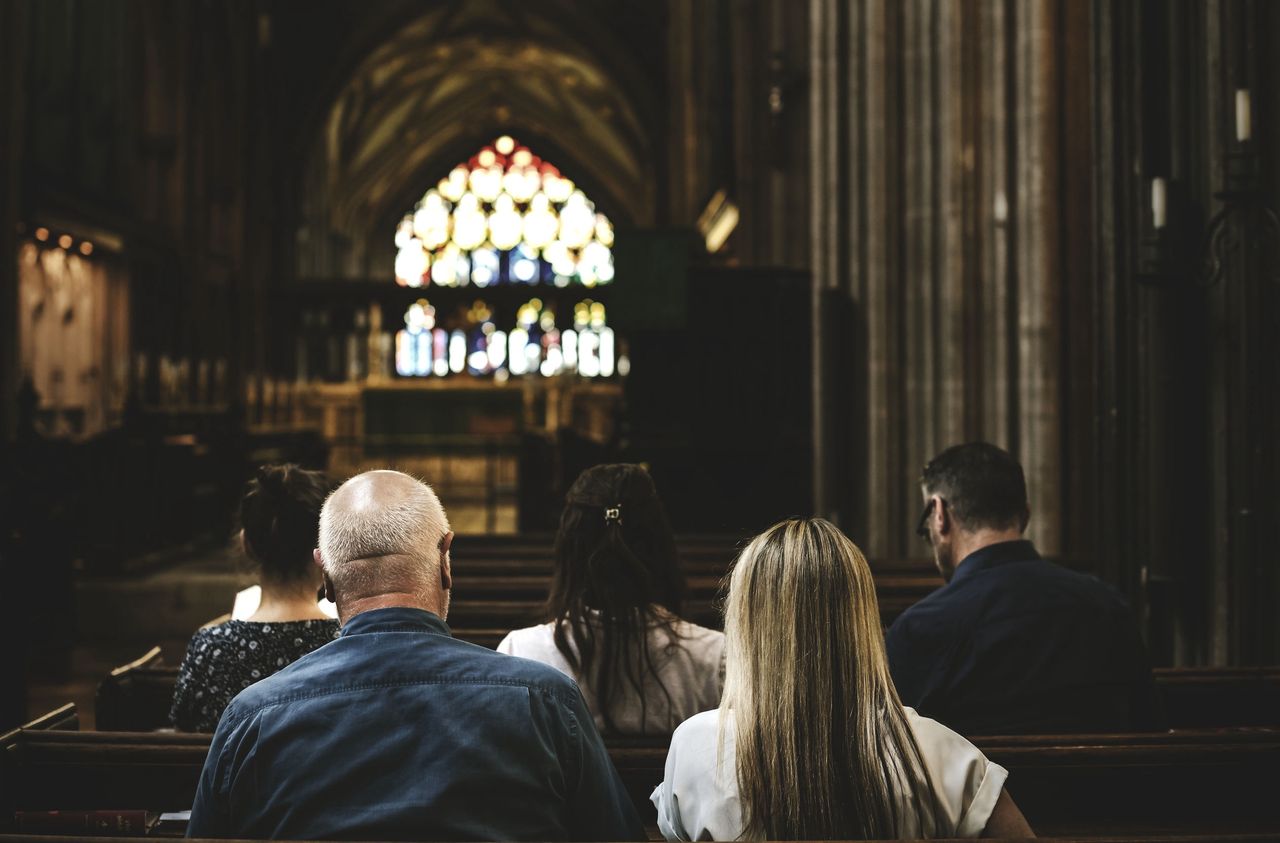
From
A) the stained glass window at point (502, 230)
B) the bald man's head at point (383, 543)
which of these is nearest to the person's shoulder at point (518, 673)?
the bald man's head at point (383, 543)

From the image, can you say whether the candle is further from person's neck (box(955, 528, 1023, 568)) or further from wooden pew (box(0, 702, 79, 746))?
wooden pew (box(0, 702, 79, 746))

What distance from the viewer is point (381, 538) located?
63.9 inches

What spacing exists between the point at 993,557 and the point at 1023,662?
226mm

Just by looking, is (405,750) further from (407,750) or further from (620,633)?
(620,633)

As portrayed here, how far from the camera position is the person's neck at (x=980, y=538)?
2.63 m

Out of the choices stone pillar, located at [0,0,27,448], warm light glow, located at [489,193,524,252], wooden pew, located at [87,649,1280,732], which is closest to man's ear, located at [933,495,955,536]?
wooden pew, located at [87,649,1280,732]

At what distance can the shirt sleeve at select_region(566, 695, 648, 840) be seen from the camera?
1562mm

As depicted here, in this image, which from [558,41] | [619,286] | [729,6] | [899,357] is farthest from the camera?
[558,41]

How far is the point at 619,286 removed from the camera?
8.70 m

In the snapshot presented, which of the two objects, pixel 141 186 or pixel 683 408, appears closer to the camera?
pixel 683 408

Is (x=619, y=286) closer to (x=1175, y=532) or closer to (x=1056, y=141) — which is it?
(x=1056, y=141)

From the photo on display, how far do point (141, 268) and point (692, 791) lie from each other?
1493 cm

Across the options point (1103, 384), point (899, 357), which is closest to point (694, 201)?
point (899, 357)

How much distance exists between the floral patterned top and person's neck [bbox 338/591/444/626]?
96cm
